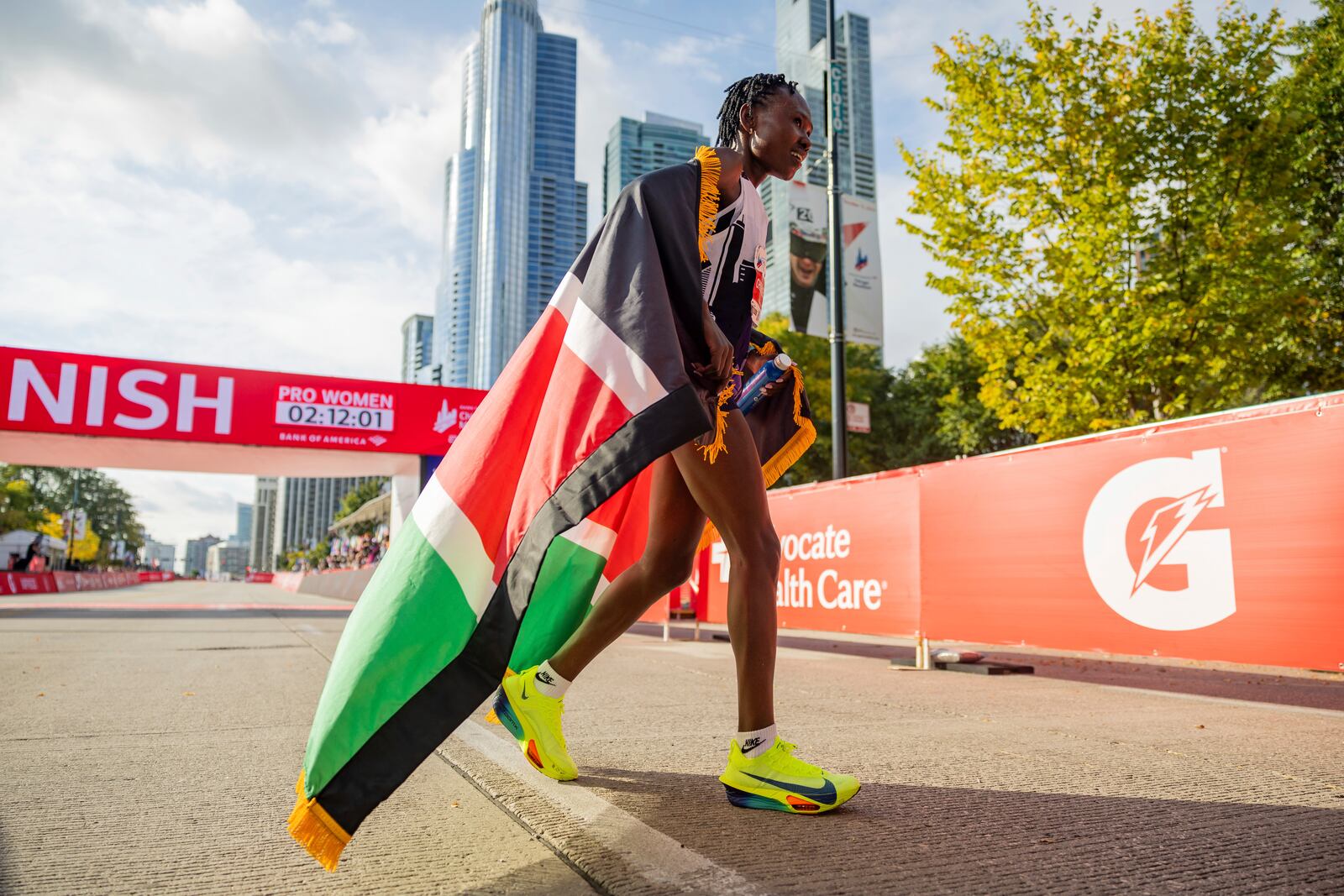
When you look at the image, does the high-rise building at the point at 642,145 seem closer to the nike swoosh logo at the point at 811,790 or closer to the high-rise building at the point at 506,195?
the nike swoosh logo at the point at 811,790

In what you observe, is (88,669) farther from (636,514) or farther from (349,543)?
(349,543)

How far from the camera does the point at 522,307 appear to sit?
13400 centimetres

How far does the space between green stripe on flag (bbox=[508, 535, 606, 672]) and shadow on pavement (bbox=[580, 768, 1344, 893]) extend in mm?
470

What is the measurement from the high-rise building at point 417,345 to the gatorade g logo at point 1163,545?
15682cm

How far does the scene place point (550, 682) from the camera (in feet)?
8.88

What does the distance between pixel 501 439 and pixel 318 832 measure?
897 millimetres

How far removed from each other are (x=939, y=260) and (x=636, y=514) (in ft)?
38.4

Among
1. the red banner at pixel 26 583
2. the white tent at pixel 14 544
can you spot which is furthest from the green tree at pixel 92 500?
the red banner at pixel 26 583

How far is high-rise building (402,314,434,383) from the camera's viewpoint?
158750 mm

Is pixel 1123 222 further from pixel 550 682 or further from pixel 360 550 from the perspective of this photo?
pixel 360 550

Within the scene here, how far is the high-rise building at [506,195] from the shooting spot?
133875mm

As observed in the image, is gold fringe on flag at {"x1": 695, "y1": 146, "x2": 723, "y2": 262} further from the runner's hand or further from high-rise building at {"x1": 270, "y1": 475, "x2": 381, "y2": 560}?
high-rise building at {"x1": 270, "y1": 475, "x2": 381, "y2": 560}

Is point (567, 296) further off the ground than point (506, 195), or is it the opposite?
point (506, 195)

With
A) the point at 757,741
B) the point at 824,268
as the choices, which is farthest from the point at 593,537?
the point at 824,268
